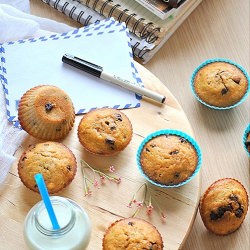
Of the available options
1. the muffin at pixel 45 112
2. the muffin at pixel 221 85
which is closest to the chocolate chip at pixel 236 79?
the muffin at pixel 221 85

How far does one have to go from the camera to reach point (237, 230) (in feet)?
4.26

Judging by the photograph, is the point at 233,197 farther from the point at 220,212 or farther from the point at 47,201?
the point at 47,201

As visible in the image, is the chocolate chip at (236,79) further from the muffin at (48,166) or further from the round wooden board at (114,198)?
the muffin at (48,166)

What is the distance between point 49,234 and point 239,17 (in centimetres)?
90

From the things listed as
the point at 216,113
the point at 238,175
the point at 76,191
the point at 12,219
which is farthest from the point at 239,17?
the point at 12,219

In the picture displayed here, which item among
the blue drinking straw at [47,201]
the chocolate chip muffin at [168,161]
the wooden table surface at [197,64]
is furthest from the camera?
the wooden table surface at [197,64]

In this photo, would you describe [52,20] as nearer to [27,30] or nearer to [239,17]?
[27,30]

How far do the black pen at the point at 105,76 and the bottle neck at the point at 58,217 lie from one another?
14.1 inches

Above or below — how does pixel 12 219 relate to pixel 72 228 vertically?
below

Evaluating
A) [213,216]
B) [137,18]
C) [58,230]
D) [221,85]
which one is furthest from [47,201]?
[137,18]

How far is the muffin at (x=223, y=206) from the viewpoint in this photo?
4.00 feet

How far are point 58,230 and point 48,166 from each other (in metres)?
0.19

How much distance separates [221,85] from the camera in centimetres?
138

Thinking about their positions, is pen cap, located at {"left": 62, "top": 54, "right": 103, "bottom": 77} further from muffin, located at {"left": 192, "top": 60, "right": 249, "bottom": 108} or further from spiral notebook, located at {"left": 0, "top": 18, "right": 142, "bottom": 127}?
muffin, located at {"left": 192, "top": 60, "right": 249, "bottom": 108}
